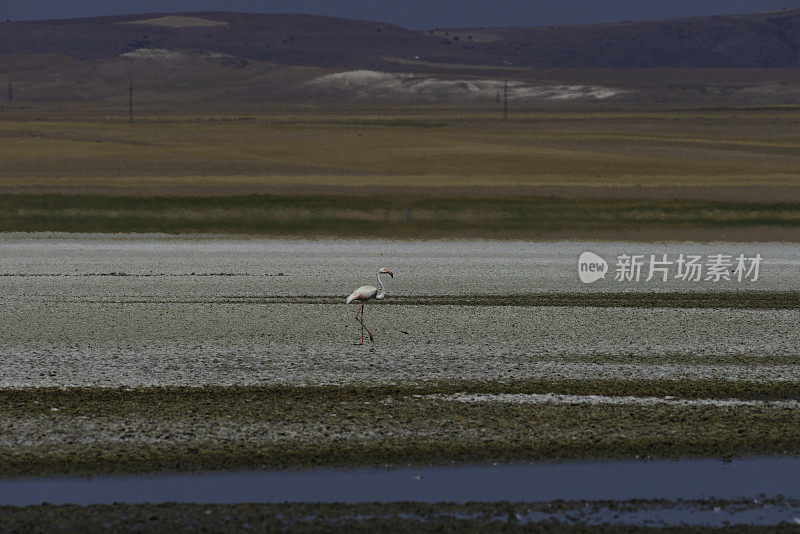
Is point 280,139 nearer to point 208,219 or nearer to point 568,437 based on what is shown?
point 208,219

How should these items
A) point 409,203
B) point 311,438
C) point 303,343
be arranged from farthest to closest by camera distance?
1. point 409,203
2. point 303,343
3. point 311,438

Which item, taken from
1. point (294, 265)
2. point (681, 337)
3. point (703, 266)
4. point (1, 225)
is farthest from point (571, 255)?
point (1, 225)

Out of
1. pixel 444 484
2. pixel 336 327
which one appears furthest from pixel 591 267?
pixel 444 484

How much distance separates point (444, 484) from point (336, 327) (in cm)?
801

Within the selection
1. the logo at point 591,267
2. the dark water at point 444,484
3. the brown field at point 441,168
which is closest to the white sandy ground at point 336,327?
the logo at point 591,267

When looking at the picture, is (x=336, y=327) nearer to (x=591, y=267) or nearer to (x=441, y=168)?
(x=591, y=267)

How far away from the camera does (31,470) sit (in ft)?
31.0

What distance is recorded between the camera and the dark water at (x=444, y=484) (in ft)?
29.1

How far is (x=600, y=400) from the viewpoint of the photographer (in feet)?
39.8

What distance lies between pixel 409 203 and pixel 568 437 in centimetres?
2838

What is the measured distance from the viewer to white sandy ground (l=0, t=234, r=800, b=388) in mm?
13852

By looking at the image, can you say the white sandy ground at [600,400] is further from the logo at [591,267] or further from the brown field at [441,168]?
the brown field at [441,168]

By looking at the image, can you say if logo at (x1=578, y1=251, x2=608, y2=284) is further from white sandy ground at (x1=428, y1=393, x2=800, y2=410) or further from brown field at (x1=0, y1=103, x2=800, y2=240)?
white sandy ground at (x1=428, y1=393, x2=800, y2=410)

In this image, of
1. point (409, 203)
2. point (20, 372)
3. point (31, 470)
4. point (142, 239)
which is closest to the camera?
point (31, 470)
